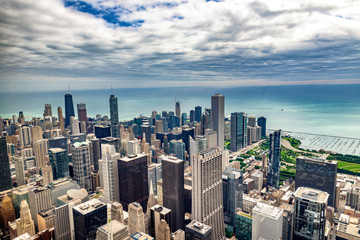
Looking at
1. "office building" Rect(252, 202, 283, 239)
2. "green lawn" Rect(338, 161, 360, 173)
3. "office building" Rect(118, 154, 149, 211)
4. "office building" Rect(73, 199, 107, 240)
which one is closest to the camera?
"office building" Rect(73, 199, 107, 240)

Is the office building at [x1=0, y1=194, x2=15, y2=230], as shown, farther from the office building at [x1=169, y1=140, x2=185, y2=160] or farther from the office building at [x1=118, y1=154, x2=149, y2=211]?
the office building at [x1=169, y1=140, x2=185, y2=160]

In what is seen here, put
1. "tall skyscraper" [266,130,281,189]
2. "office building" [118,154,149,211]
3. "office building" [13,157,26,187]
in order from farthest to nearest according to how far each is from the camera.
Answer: "tall skyscraper" [266,130,281,189] → "office building" [13,157,26,187] → "office building" [118,154,149,211]

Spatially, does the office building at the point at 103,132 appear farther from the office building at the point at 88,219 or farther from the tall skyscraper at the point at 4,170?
the office building at the point at 88,219

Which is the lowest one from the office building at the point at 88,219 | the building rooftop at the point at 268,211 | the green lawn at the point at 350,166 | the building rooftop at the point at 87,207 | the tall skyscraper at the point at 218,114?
the green lawn at the point at 350,166

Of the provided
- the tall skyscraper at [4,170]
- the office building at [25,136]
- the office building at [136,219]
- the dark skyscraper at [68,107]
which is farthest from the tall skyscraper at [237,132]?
the dark skyscraper at [68,107]

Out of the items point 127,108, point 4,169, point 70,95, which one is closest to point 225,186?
point 4,169

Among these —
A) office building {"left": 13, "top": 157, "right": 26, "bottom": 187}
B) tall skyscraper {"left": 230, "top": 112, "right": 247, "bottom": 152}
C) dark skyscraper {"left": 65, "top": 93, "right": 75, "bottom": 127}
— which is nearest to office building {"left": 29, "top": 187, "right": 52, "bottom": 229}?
office building {"left": 13, "top": 157, "right": 26, "bottom": 187}

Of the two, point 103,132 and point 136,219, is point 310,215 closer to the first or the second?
point 136,219
